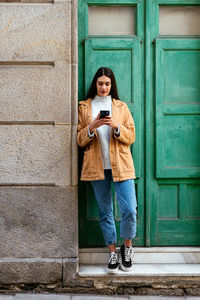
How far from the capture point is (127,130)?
363 centimetres

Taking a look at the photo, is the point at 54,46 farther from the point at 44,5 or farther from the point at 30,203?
the point at 30,203

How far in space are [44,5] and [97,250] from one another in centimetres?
271

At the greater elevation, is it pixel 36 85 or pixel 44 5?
pixel 44 5

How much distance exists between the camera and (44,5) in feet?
12.2

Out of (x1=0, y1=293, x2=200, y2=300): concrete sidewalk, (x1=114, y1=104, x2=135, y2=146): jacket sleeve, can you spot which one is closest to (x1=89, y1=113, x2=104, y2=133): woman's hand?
(x1=114, y1=104, x2=135, y2=146): jacket sleeve

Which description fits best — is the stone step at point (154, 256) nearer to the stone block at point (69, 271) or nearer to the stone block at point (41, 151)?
the stone block at point (69, 271)

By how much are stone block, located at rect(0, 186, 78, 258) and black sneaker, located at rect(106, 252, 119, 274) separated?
0.38 meters

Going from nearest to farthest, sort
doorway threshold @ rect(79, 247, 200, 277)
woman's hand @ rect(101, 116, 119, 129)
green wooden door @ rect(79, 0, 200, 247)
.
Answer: woman's hand @ rect(101, 116, 119, 129) < doorway threshold @ rect(79, 247, 200, 277) < green wooden door @ rect(79, 0, 200, 247)

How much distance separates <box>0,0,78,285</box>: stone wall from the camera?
3719 millimetres

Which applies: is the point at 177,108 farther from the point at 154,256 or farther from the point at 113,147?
the point at 154,256

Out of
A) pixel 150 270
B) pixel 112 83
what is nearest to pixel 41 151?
pixel 112 83

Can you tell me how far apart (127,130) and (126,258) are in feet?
4.43

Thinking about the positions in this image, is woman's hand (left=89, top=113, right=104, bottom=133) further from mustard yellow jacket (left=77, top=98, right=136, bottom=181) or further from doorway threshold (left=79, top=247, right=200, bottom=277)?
doorway threshold (left=79, top=247, right=200, bottom=277)

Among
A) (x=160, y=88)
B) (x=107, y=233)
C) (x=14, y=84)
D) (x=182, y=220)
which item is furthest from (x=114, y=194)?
(x=14, y=84)
